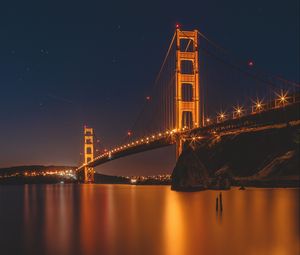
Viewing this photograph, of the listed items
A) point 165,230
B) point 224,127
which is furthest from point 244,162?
point 165,230

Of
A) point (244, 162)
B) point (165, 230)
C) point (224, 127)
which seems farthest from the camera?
point (244, 162)

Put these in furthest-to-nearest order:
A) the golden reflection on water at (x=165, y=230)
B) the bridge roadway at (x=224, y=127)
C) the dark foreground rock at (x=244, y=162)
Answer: the dark foreground rock at (x=244, y=162)
the bridge roadway at (x=224, y=127)
the golden reflection on water at (x=165, y=230)

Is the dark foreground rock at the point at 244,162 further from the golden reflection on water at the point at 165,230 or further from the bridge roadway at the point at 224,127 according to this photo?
the golden reflection on water at the point at 165,230

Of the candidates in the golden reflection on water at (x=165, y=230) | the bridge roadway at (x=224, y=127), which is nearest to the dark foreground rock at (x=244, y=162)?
the bridge roadway at (x=224, y=127)

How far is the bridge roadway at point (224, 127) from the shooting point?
4550cm

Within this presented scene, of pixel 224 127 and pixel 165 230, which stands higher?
pixel 224 127

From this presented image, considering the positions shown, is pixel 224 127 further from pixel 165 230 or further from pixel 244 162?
pixel 165 230

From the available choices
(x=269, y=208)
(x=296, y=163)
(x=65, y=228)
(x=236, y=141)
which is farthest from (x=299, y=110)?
(x=236, y=141)

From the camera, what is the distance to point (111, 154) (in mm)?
79250

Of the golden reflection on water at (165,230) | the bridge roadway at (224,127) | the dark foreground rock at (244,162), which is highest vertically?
the bridge roadway at (224,127)

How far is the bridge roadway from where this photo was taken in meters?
45.5

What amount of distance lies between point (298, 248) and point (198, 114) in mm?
44542

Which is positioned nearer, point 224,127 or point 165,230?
point 165,230

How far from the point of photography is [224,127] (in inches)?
2076
